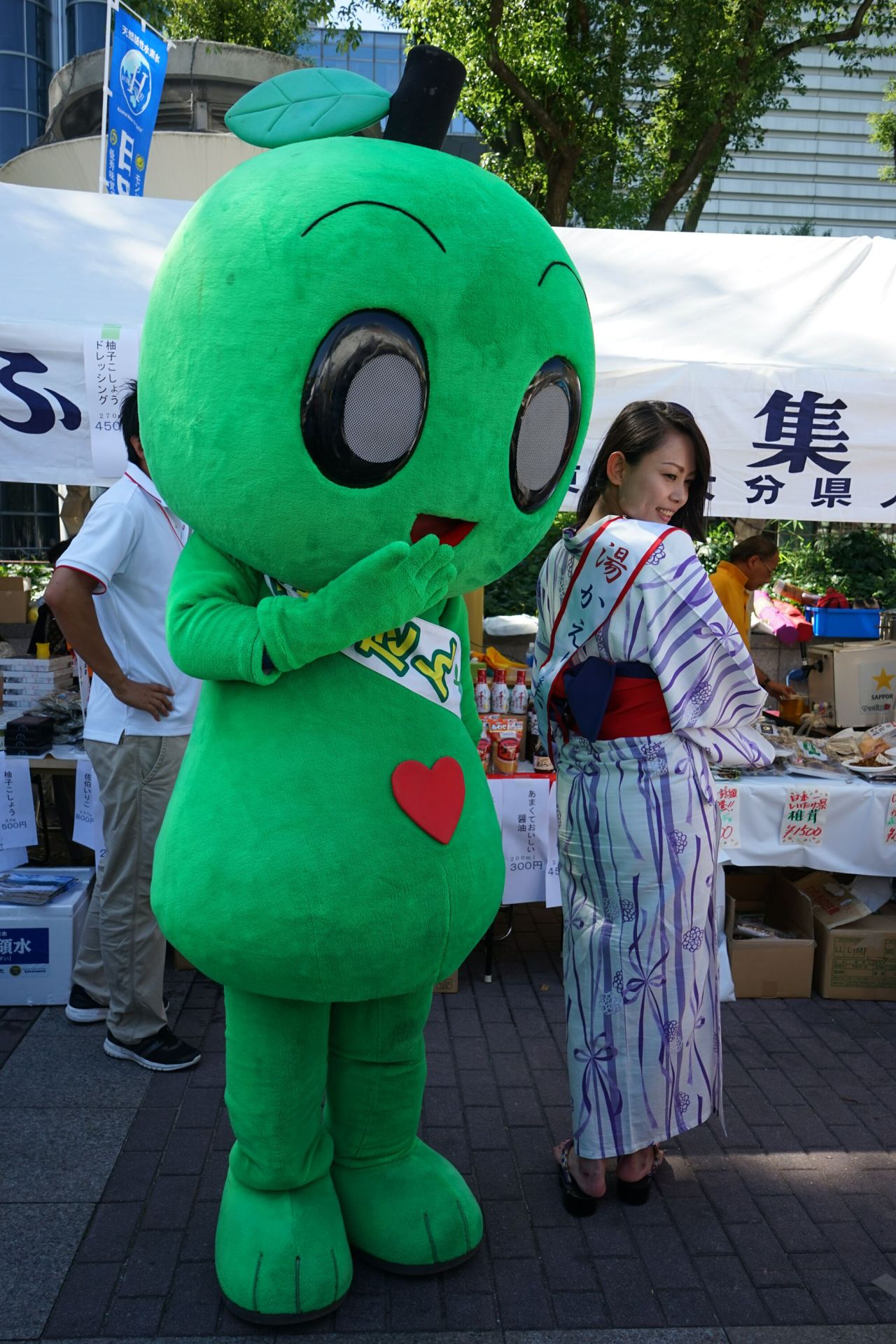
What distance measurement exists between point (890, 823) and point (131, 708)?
10.0 feet

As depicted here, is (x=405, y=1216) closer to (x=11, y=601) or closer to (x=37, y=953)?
(x=37, y=953)

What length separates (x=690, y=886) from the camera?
8.86 feet

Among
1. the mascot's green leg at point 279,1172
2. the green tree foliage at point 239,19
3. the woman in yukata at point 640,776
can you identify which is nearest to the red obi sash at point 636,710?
the woman in yukata at point 640,776

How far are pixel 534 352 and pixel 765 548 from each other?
4349 mm

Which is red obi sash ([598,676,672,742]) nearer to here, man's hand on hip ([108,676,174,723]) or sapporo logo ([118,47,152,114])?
man's hand on hip ([108,676,174,723])

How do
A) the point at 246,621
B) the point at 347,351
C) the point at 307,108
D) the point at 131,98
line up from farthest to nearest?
the point at 131,98 < the point at 307,108 < the point at 246,621 < the point at 347,351

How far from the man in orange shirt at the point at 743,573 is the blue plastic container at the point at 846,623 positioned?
109 cm

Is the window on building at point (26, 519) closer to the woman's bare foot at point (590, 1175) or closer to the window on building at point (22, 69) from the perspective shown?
the window on building at point (22, 69)

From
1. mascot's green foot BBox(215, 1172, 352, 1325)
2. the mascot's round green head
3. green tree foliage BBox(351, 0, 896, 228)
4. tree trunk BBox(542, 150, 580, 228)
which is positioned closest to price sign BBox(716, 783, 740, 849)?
mascot's green foot BBox(215, 1172, 352, 1325)

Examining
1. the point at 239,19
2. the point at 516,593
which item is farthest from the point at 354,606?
the point at 239,19

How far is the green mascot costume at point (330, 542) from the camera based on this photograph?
185 cm

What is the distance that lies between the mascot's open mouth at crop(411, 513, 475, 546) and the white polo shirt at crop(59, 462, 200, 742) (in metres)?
1.55

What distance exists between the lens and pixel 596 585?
2648 mm

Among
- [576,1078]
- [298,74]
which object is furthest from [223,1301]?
[298,74]
